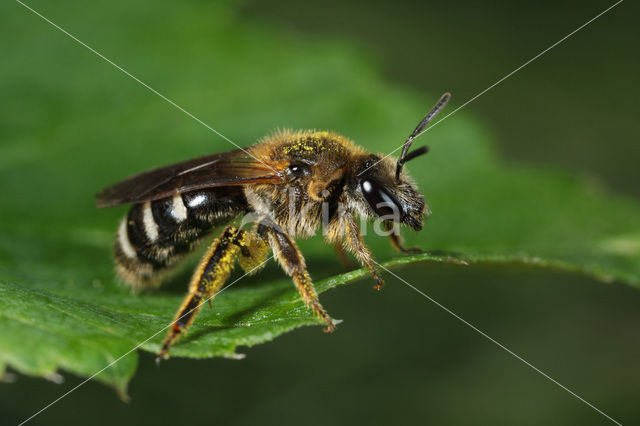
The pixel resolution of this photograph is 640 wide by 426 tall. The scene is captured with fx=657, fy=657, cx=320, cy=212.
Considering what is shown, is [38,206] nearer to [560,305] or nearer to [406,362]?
[406,362]

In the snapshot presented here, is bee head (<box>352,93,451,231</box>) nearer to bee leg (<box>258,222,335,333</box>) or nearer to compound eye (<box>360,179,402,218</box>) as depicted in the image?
compound eye (<box>360,179,402,218</box>)

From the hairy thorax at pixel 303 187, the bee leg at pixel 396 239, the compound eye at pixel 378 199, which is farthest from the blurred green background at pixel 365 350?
the hairy thorax at pixel 303 187

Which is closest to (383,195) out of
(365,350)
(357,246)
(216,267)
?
(357,246)

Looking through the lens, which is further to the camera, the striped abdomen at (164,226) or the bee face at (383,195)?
the striped abdomen at (164,226)

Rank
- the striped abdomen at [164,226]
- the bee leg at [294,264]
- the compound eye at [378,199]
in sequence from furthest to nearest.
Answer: the striped abdomen at [164,226], the compound eye at [378,199], the bee leg at [294,264]

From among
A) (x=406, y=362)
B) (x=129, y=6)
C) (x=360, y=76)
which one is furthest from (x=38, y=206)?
(x=406, y=362)

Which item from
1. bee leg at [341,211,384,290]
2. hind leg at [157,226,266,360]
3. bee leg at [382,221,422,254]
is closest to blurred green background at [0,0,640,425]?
bee leg at [382,221,422,254]

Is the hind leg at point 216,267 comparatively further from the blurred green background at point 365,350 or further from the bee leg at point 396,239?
the blurred green background at point 365,350

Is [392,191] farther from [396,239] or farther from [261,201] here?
[261,201]
